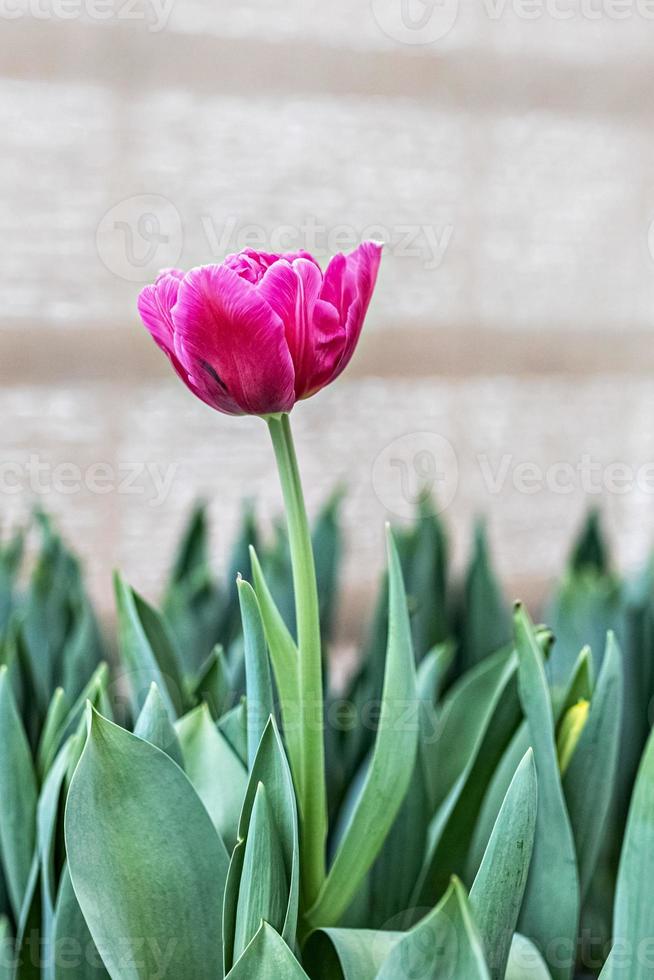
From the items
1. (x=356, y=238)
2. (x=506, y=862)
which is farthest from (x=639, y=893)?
(x=356, y=238)

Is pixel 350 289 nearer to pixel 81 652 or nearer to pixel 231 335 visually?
pixel 231 335

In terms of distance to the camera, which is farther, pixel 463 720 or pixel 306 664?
pixel 463 720

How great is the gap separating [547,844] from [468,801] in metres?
0.04

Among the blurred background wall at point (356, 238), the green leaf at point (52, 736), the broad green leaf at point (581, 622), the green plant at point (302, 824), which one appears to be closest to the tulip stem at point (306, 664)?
the green plant at point (302, 824)

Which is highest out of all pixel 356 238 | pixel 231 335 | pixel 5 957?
pixel 356 238

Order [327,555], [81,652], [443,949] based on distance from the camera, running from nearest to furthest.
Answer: [443,949], [81,652], [327,555]

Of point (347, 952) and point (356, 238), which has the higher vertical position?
point (356, 238)

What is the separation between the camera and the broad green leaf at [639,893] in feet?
0.85

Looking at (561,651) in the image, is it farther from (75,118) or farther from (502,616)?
(75,118)

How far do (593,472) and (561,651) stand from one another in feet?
1.77

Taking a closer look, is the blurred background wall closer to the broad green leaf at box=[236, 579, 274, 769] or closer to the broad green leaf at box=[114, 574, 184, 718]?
the broad green leaf at box=[114, 574, 184, 718]

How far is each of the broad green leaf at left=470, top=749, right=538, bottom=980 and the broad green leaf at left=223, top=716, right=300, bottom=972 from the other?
0.16ft

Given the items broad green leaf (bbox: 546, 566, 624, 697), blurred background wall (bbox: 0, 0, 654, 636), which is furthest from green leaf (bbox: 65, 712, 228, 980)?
blurred background wall (bbox: 0, 0, 654, 636)

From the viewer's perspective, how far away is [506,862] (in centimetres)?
25
